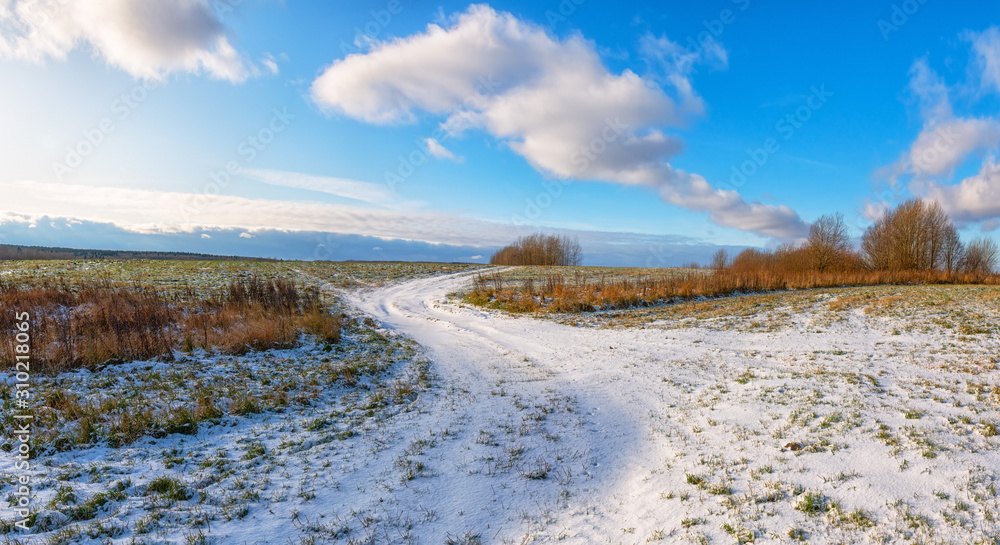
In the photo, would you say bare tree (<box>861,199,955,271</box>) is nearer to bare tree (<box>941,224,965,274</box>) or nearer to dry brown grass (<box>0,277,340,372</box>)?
bare tree (<box>941,224,965,274</box>)

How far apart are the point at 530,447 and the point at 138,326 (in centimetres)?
1089

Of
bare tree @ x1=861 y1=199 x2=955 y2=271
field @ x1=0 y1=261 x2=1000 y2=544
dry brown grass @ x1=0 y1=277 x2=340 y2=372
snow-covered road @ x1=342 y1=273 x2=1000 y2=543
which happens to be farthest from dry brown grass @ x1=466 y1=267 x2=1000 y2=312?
bare tree @ x1=861 y1=199 x2=955 y2=271

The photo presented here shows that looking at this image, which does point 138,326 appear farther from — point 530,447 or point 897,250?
point 897,250

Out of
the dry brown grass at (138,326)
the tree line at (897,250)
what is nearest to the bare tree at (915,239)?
the tree line at (897,250)

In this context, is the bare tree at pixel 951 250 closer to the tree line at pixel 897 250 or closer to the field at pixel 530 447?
the tree line at pixel 897 250

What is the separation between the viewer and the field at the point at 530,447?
3.89 m

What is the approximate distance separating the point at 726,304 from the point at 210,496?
21544 mm

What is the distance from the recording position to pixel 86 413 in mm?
6270

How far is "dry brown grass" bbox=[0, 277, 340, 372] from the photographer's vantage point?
9148 mm

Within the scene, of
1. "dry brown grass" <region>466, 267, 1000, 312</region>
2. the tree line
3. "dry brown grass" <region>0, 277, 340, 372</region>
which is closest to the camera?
"dry brown grass" <region>0, 277, 340, 372</region>

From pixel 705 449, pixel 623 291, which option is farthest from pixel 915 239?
pixel 705 449

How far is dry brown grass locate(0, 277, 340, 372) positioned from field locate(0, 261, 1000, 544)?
50 cm

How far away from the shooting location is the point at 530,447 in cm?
583

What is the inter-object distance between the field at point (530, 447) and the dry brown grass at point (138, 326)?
501mm
